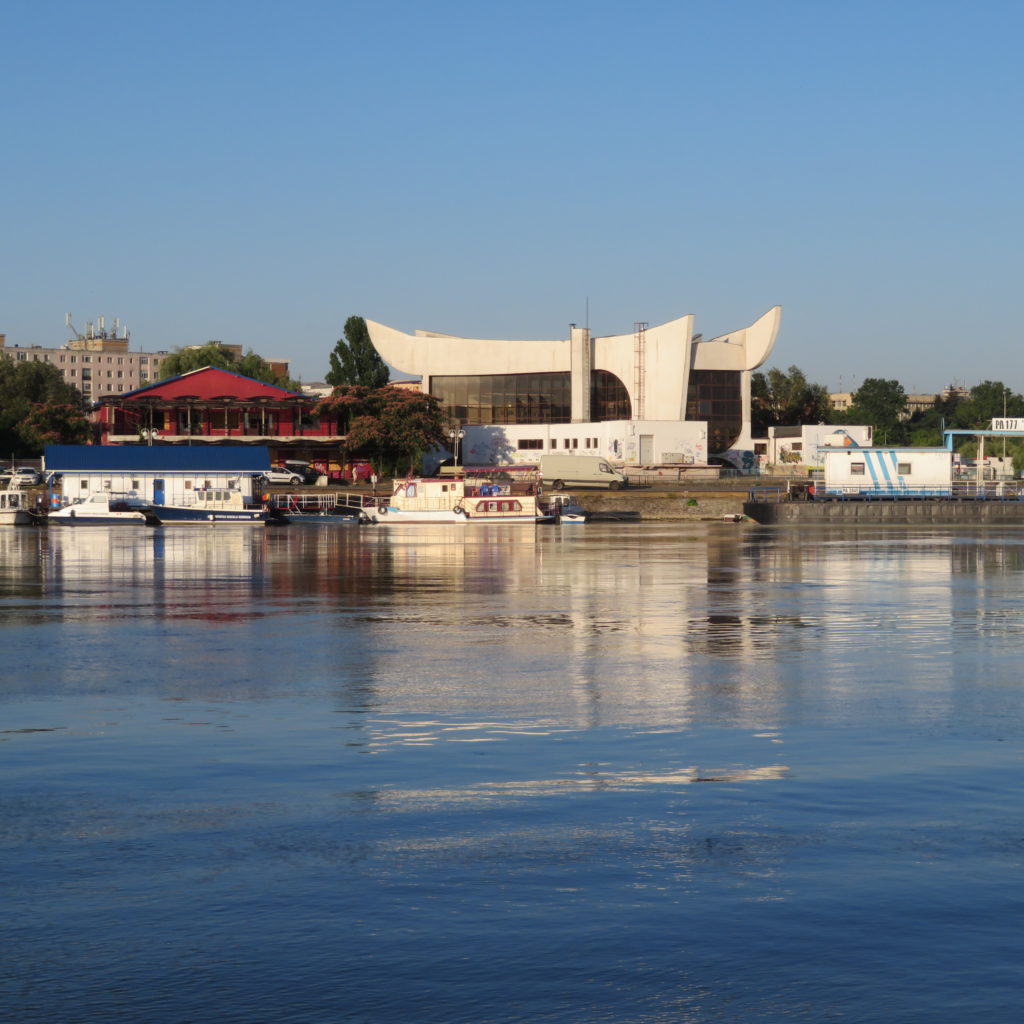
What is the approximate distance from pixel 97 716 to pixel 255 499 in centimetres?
7560

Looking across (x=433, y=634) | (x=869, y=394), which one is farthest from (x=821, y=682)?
(x=869, y=394)

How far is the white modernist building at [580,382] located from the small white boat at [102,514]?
39996mm

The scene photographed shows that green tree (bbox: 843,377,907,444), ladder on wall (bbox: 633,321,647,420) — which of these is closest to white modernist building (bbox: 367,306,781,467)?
ladder on wall (bbox: 633,321,647,420)

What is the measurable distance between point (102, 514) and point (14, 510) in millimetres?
5401

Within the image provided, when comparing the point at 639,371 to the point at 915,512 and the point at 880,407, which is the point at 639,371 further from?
the point at 880,407

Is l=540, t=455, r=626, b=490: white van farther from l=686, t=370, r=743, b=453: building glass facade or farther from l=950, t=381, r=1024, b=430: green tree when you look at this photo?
l=950, t=381, r=1024, b=430: green tree

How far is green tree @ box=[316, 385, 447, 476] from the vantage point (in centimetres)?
10750

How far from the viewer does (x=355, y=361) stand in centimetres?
12244

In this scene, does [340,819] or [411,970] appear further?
[340,819]

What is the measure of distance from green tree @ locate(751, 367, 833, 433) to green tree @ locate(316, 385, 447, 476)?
6530 cm

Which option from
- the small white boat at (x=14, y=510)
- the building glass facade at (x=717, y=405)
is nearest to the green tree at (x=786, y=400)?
the building glass facade at (x=717, y=405)

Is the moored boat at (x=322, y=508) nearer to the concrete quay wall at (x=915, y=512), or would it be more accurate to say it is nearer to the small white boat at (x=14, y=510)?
the small white boat at (x=14, y=510)

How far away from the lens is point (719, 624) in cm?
2612

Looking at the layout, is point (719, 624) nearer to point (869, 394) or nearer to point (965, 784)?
point (965, 784)
